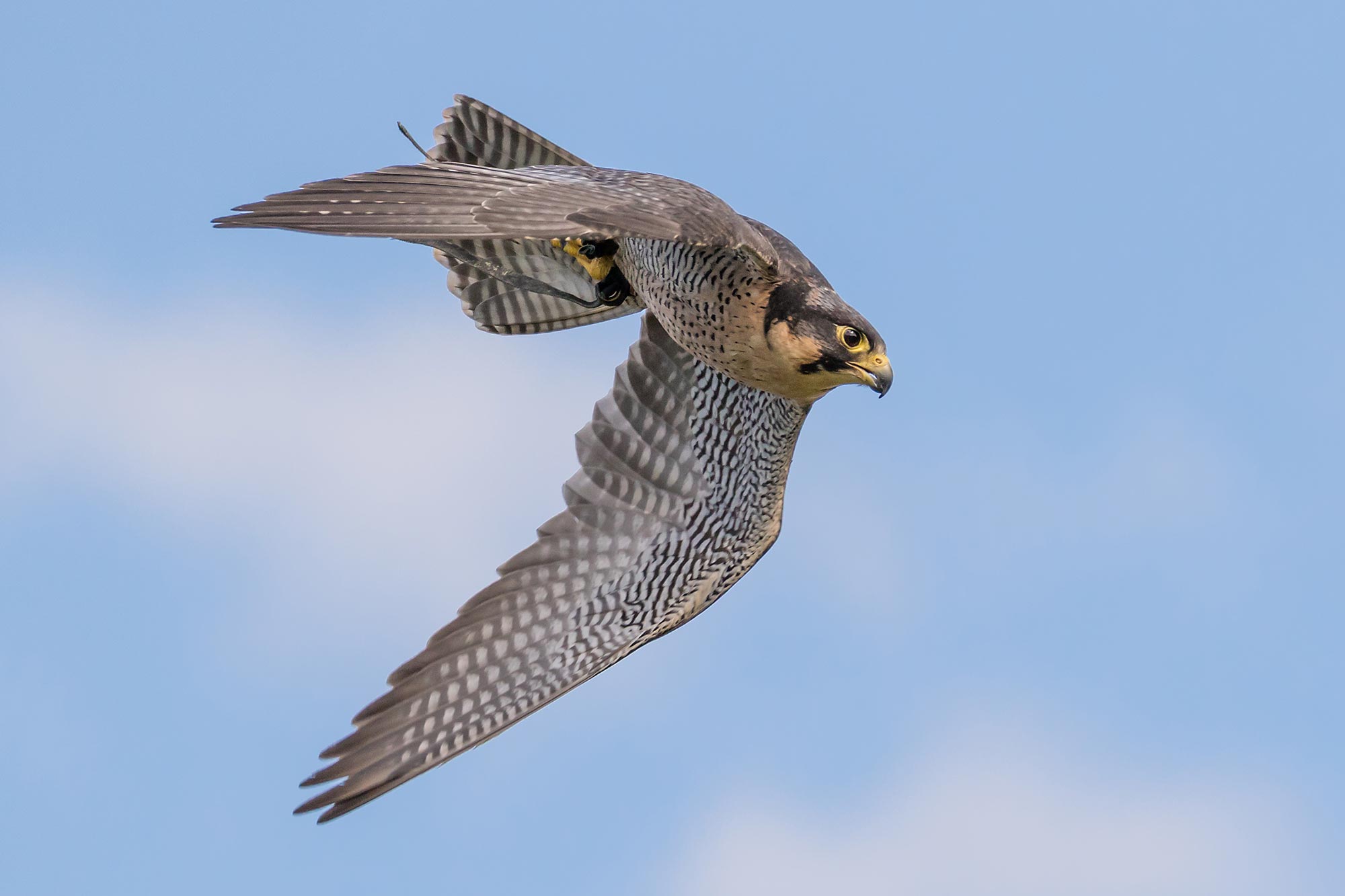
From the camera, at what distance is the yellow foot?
10.0 metres

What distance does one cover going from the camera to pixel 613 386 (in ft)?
36.3

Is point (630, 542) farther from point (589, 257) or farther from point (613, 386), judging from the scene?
point (589, 257)

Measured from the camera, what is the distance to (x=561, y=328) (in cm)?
1075

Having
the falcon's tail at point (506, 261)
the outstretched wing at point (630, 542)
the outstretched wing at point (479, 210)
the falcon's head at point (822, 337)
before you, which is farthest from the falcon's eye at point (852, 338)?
the falcon's tail at point (506, 261)

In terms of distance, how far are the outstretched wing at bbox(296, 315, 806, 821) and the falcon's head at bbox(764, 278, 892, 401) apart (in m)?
1.35

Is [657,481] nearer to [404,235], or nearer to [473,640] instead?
[473,640]

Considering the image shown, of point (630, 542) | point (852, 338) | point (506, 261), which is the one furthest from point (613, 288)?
point (852, 338)

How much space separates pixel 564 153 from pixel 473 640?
8.98 ft

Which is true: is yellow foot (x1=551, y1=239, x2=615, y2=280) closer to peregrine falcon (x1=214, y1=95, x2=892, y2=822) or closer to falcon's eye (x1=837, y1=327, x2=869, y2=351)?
peregrine falcon (x1=214, y1=95, x2=892, y2=822)

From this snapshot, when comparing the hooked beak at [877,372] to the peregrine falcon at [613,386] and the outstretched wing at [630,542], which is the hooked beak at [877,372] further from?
the outstretched wing at [630,542]

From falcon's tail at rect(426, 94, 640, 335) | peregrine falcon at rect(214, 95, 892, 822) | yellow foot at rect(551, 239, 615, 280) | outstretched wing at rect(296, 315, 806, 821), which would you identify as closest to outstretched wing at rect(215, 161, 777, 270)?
peregrine falcon at rect(214, 95, 892, 822)

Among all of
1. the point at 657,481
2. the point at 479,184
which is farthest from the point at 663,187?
the point at 657,481

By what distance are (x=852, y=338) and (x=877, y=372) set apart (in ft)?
0.67

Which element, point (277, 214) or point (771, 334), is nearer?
point (277, 214)
